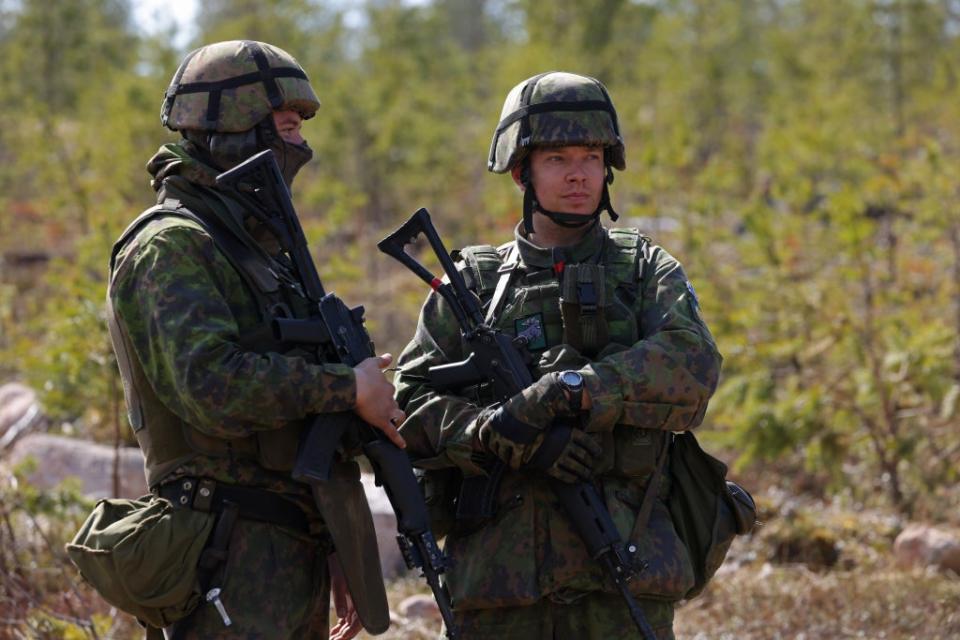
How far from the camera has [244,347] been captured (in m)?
2.94

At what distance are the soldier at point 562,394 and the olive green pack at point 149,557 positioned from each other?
737 millimetres

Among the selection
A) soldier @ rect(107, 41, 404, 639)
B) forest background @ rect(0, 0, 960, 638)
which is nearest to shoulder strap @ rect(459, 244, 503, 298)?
soldier @ rect(107, 41, 404, 639)

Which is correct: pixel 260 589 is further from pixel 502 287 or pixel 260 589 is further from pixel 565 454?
pixel 502 287

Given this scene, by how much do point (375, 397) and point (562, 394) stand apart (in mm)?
499

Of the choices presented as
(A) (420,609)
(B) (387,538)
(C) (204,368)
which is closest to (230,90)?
(C) (204,368)

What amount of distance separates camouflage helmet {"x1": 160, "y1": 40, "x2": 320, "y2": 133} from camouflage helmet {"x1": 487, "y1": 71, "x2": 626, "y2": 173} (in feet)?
2.10

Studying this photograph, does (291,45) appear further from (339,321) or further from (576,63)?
(339,321)

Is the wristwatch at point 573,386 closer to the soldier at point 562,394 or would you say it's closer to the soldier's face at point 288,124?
the soldier at point 562,394

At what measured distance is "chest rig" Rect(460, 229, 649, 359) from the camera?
327 centimetres

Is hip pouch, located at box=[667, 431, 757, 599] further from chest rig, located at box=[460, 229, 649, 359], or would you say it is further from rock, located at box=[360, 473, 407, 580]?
rock, located at box=[360, 473, 407, 580]

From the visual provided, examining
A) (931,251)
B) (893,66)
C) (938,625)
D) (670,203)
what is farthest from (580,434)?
(893,66)

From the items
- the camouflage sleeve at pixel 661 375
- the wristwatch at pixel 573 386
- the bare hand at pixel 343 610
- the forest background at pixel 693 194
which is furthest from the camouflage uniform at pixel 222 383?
the forest background at pixel 693 194

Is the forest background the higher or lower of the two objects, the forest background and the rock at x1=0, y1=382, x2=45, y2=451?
the higher

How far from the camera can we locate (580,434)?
314 cm
